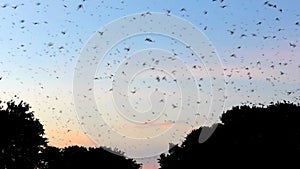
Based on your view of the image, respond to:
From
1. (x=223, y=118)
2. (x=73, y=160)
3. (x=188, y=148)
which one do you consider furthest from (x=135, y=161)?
(x=223, y=118)

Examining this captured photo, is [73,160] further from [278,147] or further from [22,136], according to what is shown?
[278,147]

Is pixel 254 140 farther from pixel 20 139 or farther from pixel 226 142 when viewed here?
pixel 20 139

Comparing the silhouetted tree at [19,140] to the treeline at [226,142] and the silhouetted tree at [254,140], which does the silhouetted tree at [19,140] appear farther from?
the silhouetted tree at [254,140]

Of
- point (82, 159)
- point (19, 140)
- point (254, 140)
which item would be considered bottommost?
point (254, 140)

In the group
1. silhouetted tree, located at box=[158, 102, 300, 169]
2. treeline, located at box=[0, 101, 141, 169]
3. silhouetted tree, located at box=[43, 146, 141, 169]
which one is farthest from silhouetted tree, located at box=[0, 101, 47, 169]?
silhouetted tree, located at box=[43, 146, 141, 169]

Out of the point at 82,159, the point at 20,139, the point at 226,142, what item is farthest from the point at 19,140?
the point at 82,159

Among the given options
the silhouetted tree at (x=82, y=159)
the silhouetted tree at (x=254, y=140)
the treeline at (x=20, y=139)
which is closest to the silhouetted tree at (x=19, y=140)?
the treeline at (x=20, y=139)

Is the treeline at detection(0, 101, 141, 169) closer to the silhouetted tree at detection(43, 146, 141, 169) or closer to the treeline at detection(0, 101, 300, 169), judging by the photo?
the treeline at detection(0, 101, 300, 169)
